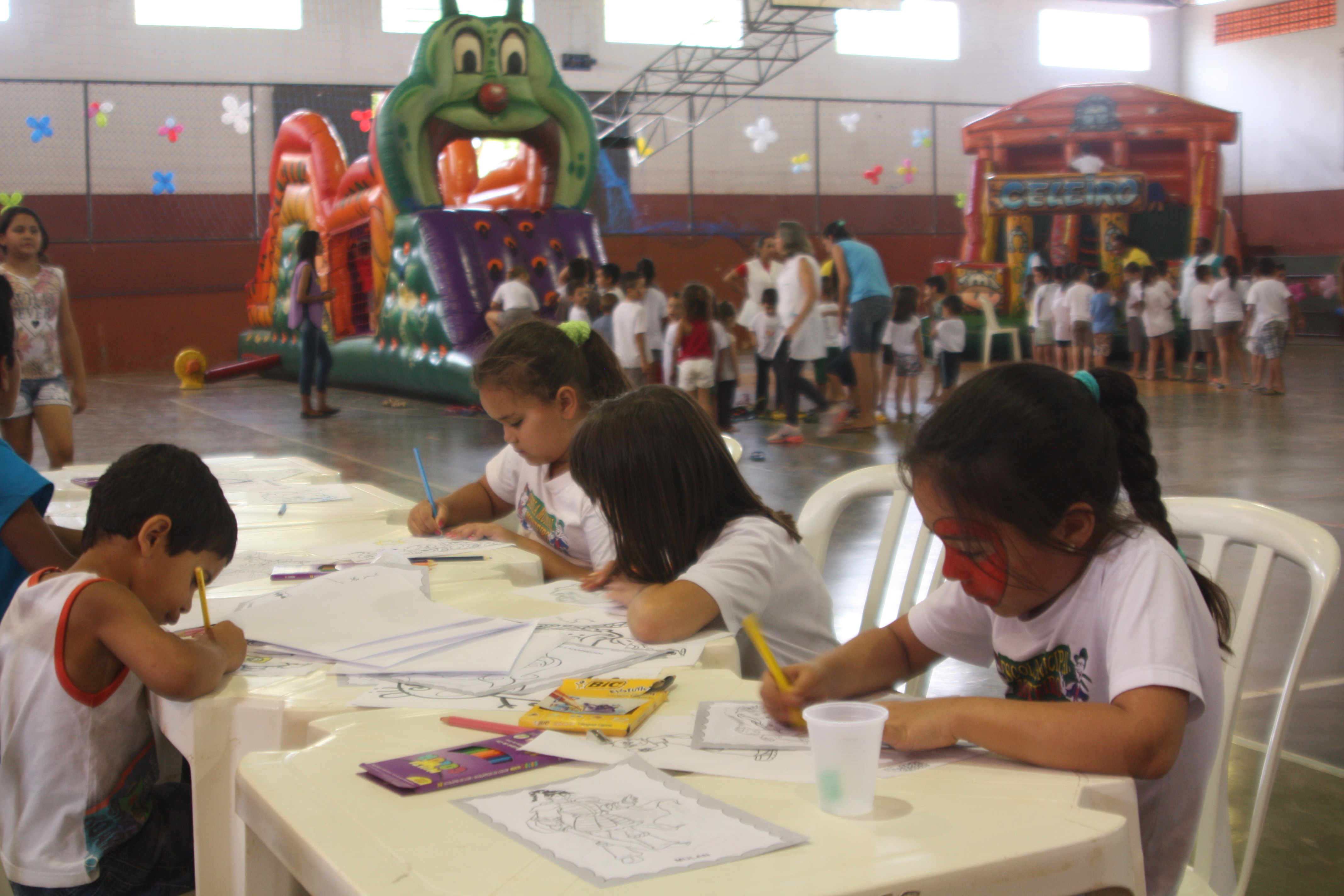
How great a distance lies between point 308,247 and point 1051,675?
8.64 m

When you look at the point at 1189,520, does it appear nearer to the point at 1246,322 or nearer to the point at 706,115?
the point at 1246,322

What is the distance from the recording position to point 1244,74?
1891cm

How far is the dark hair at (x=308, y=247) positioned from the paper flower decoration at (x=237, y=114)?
226 inches

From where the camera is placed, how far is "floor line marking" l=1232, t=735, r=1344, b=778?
245 cm

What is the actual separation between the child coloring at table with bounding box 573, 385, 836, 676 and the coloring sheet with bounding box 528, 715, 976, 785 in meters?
0.43

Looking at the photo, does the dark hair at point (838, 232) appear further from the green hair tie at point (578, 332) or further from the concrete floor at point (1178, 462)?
the green hair tie at point (578, 332)

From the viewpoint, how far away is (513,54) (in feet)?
31.1

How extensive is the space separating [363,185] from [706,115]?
7.17m

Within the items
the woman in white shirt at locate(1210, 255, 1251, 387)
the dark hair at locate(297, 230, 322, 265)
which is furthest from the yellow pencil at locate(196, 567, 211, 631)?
the woman in white shirt at locate(1210, 255, 1251, 387)

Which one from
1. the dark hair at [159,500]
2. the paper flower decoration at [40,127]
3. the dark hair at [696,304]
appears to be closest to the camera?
the dark hair at [159,500]

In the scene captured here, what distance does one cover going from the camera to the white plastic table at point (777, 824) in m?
0.89

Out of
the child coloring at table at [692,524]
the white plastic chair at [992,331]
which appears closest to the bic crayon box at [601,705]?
the child coloring at table at [692,524]

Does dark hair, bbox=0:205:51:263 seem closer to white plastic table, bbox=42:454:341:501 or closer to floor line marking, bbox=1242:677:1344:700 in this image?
white plastic table, bbox=42:454:341:501

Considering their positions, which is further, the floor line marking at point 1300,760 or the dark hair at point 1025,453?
the floor line marking at point 1300,760
